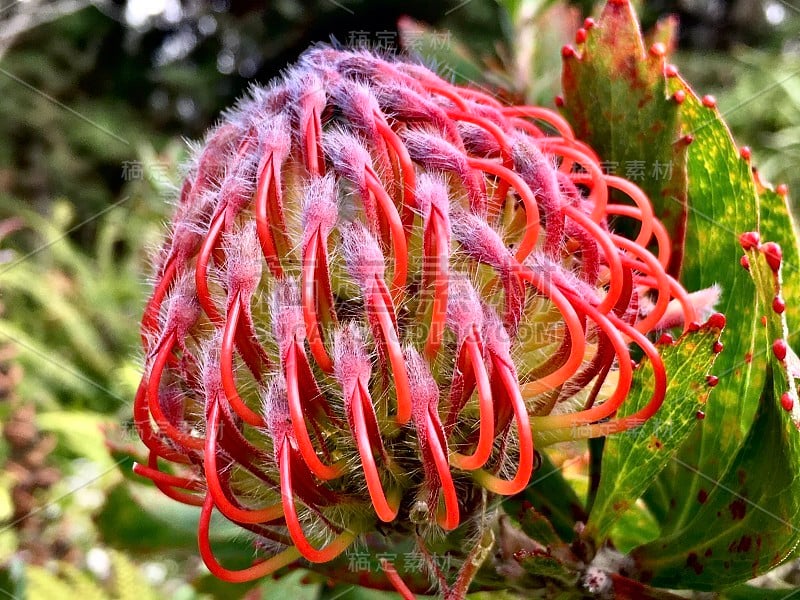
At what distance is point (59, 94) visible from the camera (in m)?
5.66

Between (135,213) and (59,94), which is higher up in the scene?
(59,94)

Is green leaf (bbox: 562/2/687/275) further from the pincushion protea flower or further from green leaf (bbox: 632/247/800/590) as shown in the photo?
green leaf (bbox: 632/247/800/590)

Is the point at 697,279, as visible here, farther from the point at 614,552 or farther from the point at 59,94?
the point at 59,94

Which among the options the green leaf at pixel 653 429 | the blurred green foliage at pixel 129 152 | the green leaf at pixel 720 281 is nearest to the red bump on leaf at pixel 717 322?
the green leaf at pixel 653 429

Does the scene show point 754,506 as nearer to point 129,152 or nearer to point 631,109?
point 631,109

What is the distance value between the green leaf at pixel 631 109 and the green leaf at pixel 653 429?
29 centimetres

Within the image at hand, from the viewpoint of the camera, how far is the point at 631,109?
0.95 meters

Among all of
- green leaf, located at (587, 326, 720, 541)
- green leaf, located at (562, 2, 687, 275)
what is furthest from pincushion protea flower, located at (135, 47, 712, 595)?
green leaf, located at (562, 2, 687, 275)

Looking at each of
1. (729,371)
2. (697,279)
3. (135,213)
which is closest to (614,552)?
(729,371)

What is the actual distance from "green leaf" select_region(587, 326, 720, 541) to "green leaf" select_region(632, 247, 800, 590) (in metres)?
0.06

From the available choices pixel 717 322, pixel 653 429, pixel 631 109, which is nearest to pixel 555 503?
pixel 653 429

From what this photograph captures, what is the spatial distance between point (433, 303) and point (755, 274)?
300 mm

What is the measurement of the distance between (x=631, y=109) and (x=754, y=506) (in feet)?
1.67

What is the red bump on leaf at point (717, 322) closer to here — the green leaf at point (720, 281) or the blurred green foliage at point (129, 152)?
the green leaf at point (720, 281)
